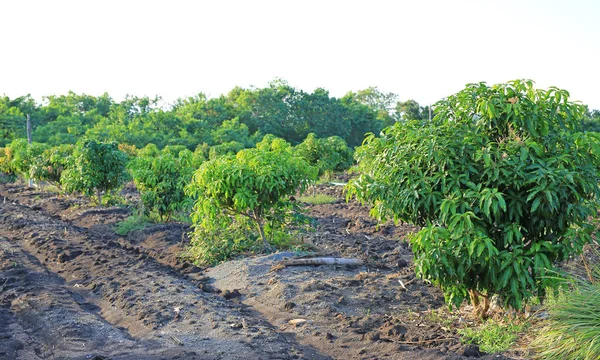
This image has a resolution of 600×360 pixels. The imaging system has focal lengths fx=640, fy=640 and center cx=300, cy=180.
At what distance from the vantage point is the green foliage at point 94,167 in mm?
17188

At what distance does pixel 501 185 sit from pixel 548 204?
453mm

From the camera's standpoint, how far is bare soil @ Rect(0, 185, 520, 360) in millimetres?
5797

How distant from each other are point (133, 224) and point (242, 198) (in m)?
6.04

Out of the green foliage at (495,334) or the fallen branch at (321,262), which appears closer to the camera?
the green foliage at (495,334)

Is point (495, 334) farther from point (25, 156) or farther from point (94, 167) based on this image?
point (25, 156)

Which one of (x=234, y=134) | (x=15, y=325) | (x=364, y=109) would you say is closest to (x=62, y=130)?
(x=234, y=134)

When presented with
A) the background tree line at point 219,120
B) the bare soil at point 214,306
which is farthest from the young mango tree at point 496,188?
the background tree line at point 219,120

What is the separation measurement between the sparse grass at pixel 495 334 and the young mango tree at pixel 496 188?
0.75 feet

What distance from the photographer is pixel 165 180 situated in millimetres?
13867

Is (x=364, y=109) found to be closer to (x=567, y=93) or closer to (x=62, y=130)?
(x=62, y=130)

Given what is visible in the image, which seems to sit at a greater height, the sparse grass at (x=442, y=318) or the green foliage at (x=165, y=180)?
the green foliage at (x=165, y=180)

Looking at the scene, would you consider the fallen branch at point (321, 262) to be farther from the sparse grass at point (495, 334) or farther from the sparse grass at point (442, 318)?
the sparse grass at point (495, 334)

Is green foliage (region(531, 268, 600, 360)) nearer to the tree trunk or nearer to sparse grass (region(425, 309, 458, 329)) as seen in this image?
the tree trunk

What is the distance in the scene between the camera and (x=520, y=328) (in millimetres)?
5707
